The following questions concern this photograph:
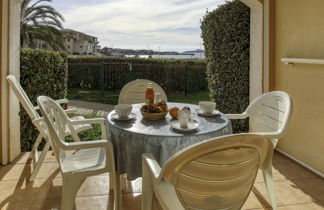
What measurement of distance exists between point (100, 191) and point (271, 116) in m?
1.68

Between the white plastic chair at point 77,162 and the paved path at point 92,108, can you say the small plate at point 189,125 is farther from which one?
the paved path at point 92,108

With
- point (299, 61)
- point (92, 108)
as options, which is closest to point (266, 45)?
point (299, 61)

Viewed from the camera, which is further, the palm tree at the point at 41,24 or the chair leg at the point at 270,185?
the palm tree at the point at 41,24

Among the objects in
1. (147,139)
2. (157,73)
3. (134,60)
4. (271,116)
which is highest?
(134,60)

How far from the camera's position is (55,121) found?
7.57ft

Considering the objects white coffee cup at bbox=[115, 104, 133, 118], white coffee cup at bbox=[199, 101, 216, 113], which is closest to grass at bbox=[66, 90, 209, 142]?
white coffee cup at bbox=[199, 101, 216, 113]

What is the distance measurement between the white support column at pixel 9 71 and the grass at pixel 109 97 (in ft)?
16.1

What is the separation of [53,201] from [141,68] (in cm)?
738

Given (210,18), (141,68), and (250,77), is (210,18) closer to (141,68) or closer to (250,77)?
(250,77)

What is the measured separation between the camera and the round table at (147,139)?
1691 millimetres

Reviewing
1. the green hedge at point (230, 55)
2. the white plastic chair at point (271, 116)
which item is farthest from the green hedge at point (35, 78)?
the white plastic chair at point (271, 116)

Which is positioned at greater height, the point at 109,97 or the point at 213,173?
the point at 109,97

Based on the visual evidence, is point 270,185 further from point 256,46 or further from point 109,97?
point 109,97

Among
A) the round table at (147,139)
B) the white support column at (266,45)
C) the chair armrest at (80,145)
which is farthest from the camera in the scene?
the white support column at (266,45)
